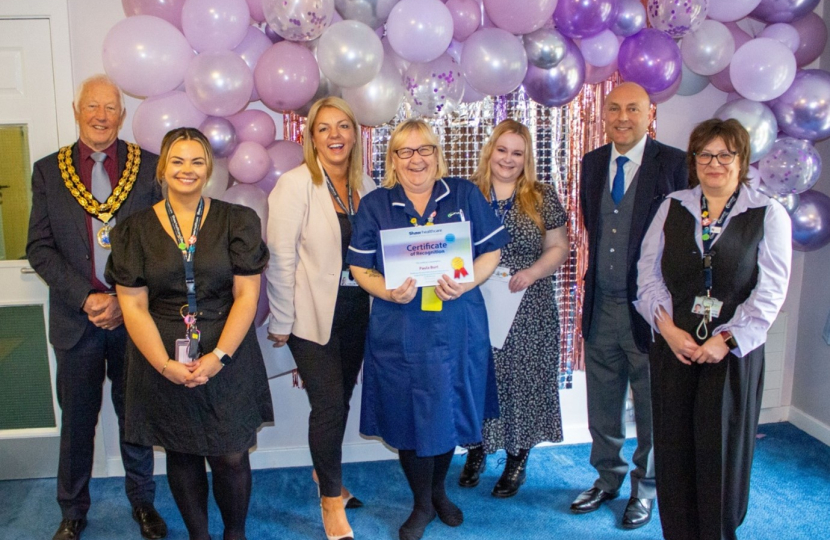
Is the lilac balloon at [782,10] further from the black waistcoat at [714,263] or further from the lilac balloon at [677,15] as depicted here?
the black waistcoat at [714,263]

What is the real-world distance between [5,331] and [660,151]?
324 centimetres

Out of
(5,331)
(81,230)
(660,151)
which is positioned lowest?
(5,331)

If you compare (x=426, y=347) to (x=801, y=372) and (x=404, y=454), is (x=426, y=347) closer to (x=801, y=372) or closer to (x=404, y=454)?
(x=404, y=454)

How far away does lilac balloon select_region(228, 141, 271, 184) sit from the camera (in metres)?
2.71

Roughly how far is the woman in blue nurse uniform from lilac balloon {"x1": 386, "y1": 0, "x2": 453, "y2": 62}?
1.24 feet

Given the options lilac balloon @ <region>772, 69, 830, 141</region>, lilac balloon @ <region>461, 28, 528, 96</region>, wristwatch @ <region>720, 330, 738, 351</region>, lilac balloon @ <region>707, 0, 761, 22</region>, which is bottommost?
wristwatch @ <region>720, 330, 738, 351</region>

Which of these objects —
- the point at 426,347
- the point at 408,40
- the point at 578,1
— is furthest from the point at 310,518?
the point at 578,1

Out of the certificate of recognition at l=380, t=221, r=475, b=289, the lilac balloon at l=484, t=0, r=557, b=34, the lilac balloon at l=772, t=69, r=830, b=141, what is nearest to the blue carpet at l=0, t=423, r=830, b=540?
the certificate of recognition at l=380, t=221, r=475, b=289

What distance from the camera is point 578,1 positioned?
2.75 m

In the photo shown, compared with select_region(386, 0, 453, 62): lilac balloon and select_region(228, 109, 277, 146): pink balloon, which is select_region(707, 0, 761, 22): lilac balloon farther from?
select_region(228, 109, 277, 146): pink balloon

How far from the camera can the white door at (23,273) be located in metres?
3.09

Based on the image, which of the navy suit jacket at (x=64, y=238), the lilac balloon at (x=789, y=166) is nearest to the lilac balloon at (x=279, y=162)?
the navy suit jacket at (x=64, y=238)

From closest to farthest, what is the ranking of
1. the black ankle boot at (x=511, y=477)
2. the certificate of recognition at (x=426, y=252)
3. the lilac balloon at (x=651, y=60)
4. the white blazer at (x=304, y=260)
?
the certificate of recognition at (x=426, y=252) → the white blazer at (x=304, y=260) → the lilac balloon at (x=651, y=60) → the black ankle boot at (x=511, y=477)

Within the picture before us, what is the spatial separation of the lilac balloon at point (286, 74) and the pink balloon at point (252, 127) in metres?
0.13
